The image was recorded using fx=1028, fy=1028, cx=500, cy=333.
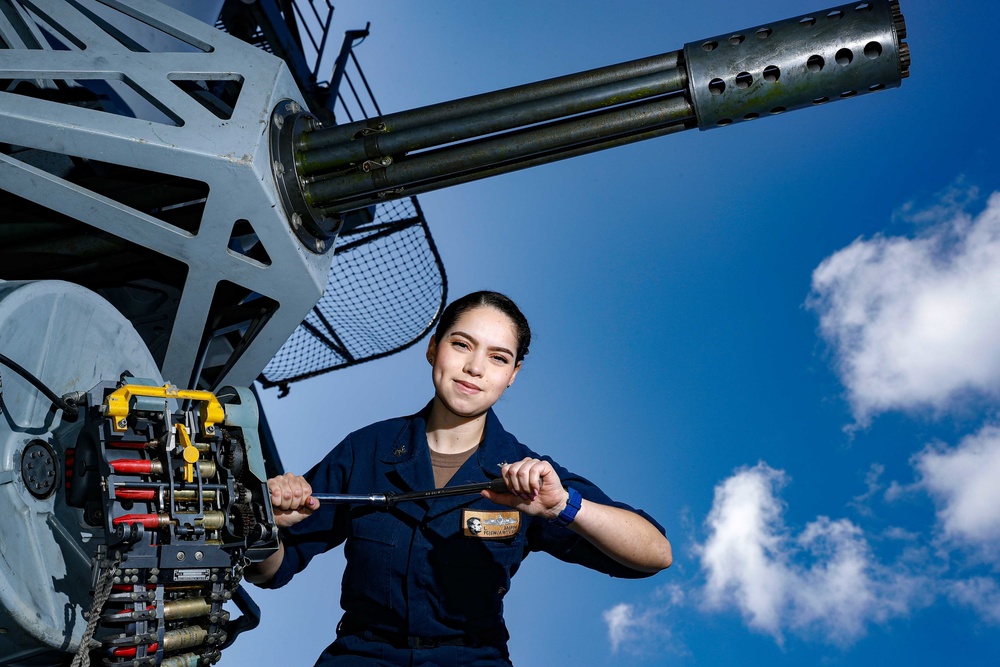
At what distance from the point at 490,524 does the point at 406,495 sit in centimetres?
32

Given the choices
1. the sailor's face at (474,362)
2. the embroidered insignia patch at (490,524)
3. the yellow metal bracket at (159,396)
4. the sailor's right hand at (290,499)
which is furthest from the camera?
the sailor's face at (474,362)

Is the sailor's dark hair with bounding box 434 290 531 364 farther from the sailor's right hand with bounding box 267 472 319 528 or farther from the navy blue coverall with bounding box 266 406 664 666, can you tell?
the sailor's right hand with bounding box 267 472 319 528

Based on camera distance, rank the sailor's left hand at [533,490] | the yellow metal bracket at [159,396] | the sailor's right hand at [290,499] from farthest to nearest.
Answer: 1. the sailor's right hand at [290,499]
2. the sailor's left hand at [533,490]
3. the yellow metal bracket at [159,396]

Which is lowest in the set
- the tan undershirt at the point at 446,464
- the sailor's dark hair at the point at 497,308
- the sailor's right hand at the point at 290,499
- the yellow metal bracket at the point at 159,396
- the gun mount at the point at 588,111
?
the sailor's right hand at the point at 290,499

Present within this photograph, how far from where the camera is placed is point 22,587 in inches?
112

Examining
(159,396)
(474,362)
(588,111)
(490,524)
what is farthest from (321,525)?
(588,111)

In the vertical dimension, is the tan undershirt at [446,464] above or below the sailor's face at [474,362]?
below

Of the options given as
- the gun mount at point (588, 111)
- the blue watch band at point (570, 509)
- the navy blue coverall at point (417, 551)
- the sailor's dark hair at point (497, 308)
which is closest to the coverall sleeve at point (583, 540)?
the navy blue coverall at point (417, 551)

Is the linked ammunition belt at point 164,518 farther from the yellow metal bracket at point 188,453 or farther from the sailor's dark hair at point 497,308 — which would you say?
the sailor's dark hair at point 497,308

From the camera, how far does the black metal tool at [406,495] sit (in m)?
2.95

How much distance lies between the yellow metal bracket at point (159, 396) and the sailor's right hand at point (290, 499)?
0.29 meters

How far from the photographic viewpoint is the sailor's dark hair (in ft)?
11.6

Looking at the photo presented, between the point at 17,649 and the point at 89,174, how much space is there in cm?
217

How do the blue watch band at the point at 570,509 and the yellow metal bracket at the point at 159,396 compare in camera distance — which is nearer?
the yellow metal bracket at the point at 159,396
